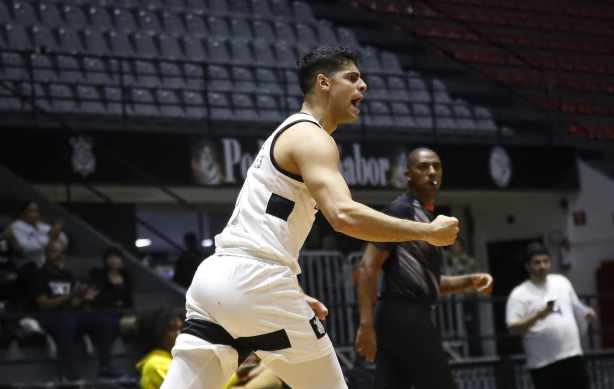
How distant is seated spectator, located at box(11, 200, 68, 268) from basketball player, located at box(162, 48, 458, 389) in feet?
20.3

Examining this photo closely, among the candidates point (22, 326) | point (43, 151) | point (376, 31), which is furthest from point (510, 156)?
point (22, 326)

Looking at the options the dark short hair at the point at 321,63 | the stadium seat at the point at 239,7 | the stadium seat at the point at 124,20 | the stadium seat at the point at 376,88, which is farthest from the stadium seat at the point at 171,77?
the dark short hair at the point at 321,63

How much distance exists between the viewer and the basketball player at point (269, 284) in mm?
3523

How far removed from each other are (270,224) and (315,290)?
8461mm

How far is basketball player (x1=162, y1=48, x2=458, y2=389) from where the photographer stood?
11.6 feet

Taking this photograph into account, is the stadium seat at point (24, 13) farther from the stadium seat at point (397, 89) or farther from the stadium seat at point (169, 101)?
the stadium seat at point (397, 89)

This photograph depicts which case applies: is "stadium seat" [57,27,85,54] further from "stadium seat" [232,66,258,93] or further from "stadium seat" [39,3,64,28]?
"stadium seat" [232,66,258,93]

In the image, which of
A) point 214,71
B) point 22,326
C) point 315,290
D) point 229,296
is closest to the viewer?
point 229,296

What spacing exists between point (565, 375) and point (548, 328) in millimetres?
357

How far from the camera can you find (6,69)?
12211mm

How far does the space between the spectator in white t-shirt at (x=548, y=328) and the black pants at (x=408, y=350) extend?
208cm

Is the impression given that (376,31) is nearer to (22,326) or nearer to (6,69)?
(6,69)

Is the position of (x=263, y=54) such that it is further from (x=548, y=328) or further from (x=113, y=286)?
(x=548, y=328)

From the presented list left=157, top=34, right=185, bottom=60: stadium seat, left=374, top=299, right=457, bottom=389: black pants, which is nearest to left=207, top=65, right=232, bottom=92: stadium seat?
left=157, top=34, right=185, bottom=60: stadium seat
